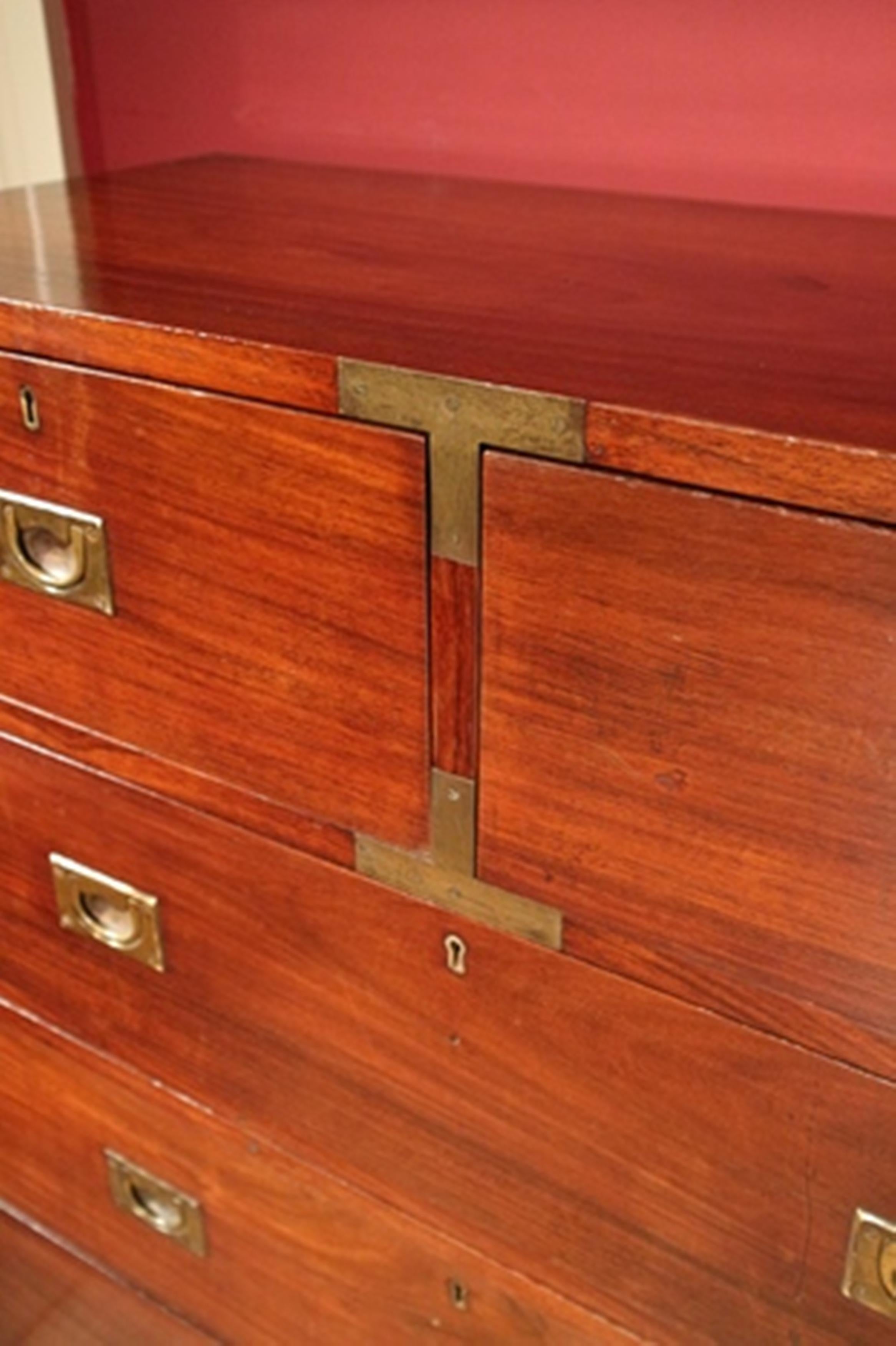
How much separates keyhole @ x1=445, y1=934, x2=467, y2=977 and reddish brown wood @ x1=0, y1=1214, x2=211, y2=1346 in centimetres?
46

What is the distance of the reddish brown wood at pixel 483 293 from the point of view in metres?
0.60

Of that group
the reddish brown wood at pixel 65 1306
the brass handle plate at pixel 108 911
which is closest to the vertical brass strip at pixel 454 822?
the brass handle plate at pixel 108 911

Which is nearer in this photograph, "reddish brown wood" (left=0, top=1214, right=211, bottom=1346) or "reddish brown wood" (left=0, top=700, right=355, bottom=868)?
"reddish brown wood" (left=0, top=700, right=355, bottom=868)

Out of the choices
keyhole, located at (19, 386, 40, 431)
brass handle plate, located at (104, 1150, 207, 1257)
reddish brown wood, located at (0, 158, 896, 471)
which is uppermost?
reddish brown wood, located at (0, 158, 896, 471)

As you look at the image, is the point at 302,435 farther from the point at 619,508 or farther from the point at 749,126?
the point at 749,126

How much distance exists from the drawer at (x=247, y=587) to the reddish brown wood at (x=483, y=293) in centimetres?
3

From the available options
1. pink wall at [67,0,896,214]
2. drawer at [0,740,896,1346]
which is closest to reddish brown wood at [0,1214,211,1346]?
drawer at [0,740,896,1346]

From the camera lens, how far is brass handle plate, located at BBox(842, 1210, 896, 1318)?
649 mm

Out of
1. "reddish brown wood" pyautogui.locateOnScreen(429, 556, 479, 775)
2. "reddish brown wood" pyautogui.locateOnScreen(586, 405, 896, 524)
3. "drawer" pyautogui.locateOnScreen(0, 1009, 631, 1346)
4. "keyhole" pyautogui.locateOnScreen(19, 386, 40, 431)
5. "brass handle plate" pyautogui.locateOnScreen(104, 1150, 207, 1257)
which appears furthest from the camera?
"brass handle plate" pyautogui.locateOnScreen(104, 1150, 207, 1257)

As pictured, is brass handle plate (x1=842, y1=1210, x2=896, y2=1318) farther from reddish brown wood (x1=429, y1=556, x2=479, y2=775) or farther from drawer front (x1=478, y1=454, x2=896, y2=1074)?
reddish brown wood (x1=429, y1=556, x2=479, y2=775)

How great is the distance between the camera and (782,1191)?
676 mm

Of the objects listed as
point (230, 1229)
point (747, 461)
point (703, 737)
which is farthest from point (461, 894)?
point (230, 1229)

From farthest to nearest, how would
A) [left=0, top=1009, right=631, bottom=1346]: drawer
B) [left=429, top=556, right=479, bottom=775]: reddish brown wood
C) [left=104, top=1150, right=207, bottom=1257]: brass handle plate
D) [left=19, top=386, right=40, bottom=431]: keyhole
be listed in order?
[left=104, top=1150, right=207, bottom=1257]: brass handle plate < [left=0, top=1009, right=631, bottom=1346]: drawer < [left=19, top=386, right=40, bottom=431]: keyhole < [left=429, top=556, right=479, bottom=775]: reddish brown wood

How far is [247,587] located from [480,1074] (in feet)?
0.93
